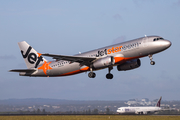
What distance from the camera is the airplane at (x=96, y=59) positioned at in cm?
4847

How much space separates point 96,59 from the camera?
175 ft

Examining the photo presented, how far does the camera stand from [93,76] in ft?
180

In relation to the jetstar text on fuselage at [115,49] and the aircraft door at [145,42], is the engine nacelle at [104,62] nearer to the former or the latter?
the jetstar text on fuselage at [115,49]

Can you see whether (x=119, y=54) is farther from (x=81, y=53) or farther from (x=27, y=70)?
(x=27, y=70)

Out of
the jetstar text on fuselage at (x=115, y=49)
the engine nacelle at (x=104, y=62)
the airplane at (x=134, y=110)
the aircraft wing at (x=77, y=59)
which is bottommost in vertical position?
the airplane at (x=134, y=110)

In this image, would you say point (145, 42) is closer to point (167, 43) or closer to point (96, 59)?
point (167, 43)

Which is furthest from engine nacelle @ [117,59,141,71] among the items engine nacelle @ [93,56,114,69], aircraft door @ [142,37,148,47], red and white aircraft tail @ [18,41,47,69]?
red and white aircraft tail @ [18,41,47,69]

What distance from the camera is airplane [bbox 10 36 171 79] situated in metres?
48.5

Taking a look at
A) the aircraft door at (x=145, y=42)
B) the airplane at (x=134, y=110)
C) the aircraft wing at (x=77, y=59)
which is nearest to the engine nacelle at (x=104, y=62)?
the aircraft wing at (x=77, y=59)

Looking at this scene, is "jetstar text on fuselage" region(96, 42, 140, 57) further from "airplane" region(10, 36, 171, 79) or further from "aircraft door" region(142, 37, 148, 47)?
"aircraft door" region(142, 37, 148, 47)

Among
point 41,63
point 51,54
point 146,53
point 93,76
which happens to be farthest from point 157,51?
point 41,63

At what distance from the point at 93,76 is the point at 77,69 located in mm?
3931

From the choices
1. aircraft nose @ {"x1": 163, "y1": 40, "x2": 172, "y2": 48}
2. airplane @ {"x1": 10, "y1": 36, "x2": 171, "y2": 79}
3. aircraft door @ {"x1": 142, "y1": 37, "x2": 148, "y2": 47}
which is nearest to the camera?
aircraft nose @ {"x1": 163, "y1": 40, "x2": 172, "y2": 48}

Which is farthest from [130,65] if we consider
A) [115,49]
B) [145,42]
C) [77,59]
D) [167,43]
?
[167,43]
